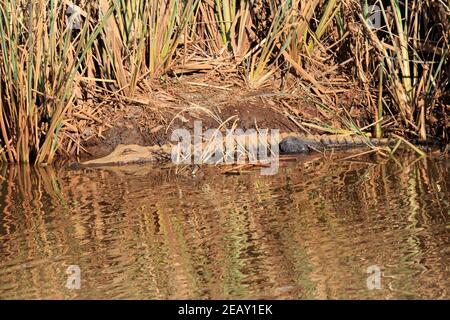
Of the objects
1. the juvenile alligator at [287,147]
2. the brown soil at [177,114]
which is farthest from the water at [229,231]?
the brown soil at [177,114]

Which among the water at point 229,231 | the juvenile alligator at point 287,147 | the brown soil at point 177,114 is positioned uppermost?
the brown soil at point 177,114

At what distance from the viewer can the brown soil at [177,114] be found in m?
7.46

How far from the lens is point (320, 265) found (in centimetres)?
464

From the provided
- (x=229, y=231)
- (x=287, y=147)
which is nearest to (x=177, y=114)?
(x=287, y=147)

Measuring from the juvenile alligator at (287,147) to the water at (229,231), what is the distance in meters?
0.17

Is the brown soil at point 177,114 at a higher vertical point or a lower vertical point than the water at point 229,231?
higher

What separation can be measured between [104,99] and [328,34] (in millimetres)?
1926

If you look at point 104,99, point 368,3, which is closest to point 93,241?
point 104,99

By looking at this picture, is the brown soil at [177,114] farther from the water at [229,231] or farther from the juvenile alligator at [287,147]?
the water at [229,231]

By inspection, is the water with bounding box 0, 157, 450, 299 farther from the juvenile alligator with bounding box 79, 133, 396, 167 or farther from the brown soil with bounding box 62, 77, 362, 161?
the brown soil with bounding box 62, 77, 362, 161

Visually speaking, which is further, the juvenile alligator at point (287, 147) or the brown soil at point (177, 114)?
the brown soil at point (177, 114)

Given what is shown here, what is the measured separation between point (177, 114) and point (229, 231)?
2229 mm

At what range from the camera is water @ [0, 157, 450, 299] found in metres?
4.43

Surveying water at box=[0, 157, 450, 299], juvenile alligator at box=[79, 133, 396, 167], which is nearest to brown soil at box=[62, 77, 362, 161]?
juvenile alligator at box=[79, 133, 396, 167]
